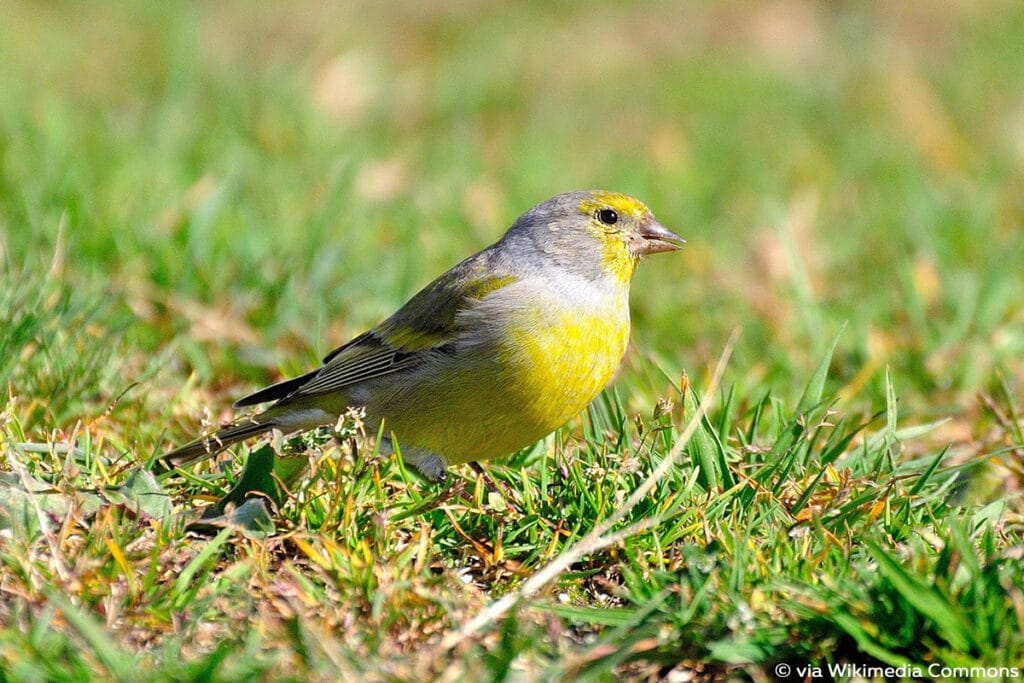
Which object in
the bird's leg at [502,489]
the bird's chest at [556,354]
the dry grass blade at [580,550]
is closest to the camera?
the dry grass blade at [580,550]

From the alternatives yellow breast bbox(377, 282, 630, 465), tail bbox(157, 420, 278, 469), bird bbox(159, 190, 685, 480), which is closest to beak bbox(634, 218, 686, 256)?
bird bbox(159, 190, 685, 480)

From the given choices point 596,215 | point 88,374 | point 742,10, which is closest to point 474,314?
point 596,215

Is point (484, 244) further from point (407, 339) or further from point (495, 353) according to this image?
point (495, 353)

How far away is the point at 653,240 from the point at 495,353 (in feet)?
3.38

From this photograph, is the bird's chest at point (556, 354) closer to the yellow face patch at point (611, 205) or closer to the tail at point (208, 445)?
the yellow face patch at point (611, 205)

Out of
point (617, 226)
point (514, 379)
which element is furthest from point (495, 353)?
point (617, 226)

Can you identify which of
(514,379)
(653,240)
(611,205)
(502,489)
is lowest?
(502,489)

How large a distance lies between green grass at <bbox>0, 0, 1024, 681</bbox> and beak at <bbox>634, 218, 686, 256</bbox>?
0.57 meters

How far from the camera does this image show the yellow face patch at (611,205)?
4895 mm

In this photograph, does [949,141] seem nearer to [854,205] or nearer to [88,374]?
[854,205]

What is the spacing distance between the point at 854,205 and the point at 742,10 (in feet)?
13.8

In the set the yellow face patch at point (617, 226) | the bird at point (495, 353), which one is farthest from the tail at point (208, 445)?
the yellow face patch at point (617, 226)

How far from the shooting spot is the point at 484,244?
7.02 m

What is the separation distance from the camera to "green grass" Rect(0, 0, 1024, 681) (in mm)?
3072
